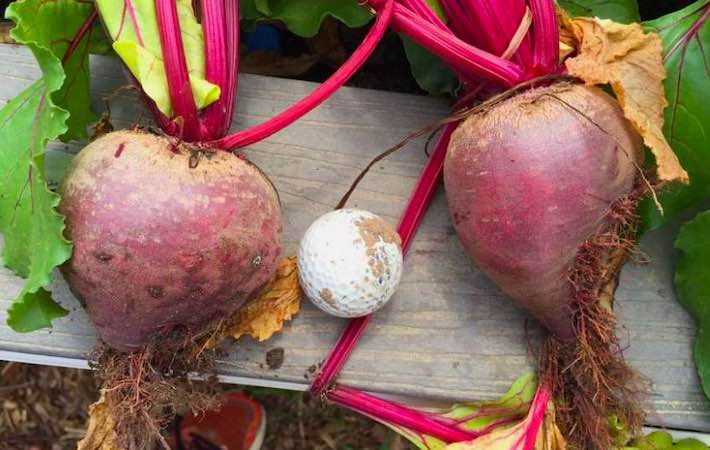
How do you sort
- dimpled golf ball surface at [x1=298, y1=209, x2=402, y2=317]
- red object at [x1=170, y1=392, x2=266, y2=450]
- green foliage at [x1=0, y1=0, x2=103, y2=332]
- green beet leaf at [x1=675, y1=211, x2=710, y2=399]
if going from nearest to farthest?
green foliage at [x1=0, y1=0, x2=103, y2=332], dimpled golf ball surface at [x1=298, y1=209, x2=402, y2=317], green beet leaf at [x1=675, y1=211, x2=710, y2=399], red object at [x1=170, y1=392, x2=266, y2=450]

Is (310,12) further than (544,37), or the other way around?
(310,12)

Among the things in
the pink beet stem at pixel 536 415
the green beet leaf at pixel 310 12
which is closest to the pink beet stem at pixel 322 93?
the green beet leaf at pixel 310 12

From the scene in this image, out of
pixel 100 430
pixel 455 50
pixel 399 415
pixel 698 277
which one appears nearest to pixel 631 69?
pixel 455 50

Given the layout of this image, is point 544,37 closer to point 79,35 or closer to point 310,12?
point 310,12

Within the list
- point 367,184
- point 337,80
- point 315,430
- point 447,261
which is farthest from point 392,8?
point 315,430

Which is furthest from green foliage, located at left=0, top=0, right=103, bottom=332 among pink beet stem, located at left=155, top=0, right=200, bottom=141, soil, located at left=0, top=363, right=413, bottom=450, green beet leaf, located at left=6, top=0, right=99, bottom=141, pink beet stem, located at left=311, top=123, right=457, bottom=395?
soil, located at left=0, top=363, right=413, bottom=450

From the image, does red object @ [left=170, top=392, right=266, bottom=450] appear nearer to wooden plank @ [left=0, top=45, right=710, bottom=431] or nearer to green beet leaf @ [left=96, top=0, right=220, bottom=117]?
wooden plank @ [left=0, top=45, right=710, bottom=431]
